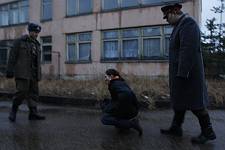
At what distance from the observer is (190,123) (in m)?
8.98

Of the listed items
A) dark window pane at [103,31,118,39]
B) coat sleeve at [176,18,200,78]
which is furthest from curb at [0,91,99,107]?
dark window pane at [103,31,118,39]

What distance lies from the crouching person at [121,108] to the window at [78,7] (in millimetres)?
21800

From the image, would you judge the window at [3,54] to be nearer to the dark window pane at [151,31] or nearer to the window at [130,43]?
the window at [130,43]

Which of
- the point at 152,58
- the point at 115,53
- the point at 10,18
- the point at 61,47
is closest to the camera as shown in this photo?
the point at 152,58

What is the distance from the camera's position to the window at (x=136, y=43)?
2516 centimetres

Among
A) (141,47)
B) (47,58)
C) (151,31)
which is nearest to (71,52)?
(47,58)

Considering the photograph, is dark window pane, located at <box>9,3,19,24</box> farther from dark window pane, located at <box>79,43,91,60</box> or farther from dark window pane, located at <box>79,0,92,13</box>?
dark window pane, located at <box>79,43,91,60</box>

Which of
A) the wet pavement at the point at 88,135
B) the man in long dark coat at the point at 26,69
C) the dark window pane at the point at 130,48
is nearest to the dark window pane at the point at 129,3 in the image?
the dark window pane at the point at 130,48

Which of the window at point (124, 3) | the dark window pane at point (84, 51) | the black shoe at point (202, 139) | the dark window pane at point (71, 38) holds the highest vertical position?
the window at point (124, 3)

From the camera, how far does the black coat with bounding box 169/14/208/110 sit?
6680 mm

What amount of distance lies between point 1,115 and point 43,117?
120 centimetres

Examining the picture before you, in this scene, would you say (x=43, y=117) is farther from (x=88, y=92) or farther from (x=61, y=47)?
(x=61, y=47)

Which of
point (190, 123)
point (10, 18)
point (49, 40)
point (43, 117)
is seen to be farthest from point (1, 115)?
point (10, 18)

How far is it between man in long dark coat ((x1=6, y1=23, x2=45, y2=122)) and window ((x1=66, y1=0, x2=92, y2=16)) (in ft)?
66.1
